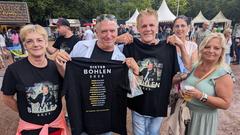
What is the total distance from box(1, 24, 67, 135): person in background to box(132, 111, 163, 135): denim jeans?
1057 mm

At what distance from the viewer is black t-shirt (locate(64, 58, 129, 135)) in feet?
9.53

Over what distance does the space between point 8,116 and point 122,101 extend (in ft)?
13.6

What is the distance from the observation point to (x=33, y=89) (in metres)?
2.62

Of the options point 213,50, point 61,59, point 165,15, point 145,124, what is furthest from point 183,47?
point 165,15

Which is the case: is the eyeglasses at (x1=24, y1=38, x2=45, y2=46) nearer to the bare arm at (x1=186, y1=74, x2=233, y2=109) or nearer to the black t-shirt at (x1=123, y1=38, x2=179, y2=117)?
the black t-shirt at (x1=123, y1=38, x2=179, y2=117)

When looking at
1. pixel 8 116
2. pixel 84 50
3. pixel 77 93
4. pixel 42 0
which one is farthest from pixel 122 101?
pixel 42 0

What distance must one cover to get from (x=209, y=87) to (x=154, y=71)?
674mm

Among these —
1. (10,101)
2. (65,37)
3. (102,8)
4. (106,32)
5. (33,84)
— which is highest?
(102,8)

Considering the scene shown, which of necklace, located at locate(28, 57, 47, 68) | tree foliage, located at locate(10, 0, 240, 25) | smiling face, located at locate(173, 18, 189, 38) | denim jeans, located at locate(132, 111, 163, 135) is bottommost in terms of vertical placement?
denim jeans, located at locate(132, 111, 163, 135)

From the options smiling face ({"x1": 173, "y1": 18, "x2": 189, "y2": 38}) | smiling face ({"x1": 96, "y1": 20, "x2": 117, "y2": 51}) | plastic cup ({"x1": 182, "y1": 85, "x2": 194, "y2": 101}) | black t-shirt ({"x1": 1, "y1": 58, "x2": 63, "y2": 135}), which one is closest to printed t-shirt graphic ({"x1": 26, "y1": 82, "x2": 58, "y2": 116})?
black t-shirt ({"x1": 1, "y1": 58, "x2": 63, "y2": 135})

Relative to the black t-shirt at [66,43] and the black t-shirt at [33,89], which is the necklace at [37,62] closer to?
the black t-shirt at [33,89]

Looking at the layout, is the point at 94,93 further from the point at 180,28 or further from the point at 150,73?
the point at 180,28

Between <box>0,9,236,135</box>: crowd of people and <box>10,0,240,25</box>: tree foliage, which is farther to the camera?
<box>10,0,240,25</box>: tree foliage

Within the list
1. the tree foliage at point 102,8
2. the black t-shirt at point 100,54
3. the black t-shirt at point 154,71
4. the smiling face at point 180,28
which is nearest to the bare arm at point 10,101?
the black t-shirt at point 100,54
